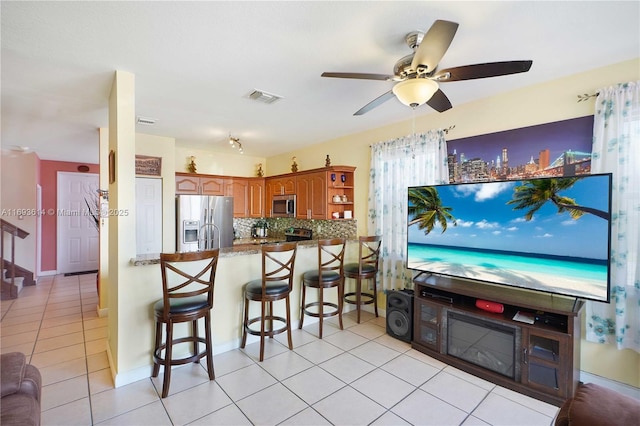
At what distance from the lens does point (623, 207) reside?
221 centimetres

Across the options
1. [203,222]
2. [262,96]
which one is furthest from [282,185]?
[262,96]

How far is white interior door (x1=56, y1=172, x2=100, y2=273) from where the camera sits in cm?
632

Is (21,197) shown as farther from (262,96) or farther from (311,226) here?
(262,96)

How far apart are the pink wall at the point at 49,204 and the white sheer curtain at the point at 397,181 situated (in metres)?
6.86

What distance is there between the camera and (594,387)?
1.29m

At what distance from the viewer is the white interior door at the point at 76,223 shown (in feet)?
20.7

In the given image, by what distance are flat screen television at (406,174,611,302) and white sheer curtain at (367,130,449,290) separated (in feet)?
1.58

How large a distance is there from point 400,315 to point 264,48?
9.63 feet

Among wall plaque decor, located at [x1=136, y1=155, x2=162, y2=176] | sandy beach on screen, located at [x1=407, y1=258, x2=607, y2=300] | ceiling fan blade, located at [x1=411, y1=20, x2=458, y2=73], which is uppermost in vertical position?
ceiling fan blade, located at [x1=411, y1=20, x2=458, y2=73]

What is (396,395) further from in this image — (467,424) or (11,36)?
(11,36)

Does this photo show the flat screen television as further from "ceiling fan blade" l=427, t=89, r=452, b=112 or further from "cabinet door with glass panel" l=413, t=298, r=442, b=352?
"ceiling fan blade" l=427, t=89, r=452, b=112

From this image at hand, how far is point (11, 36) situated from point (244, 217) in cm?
432

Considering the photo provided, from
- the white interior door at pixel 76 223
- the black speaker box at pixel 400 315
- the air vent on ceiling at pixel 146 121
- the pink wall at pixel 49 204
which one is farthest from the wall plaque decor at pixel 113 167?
the pink wall at pixel 49 204

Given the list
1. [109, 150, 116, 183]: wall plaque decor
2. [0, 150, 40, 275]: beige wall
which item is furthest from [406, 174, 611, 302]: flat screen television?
[0, 150, 40, 275]: beige wall
